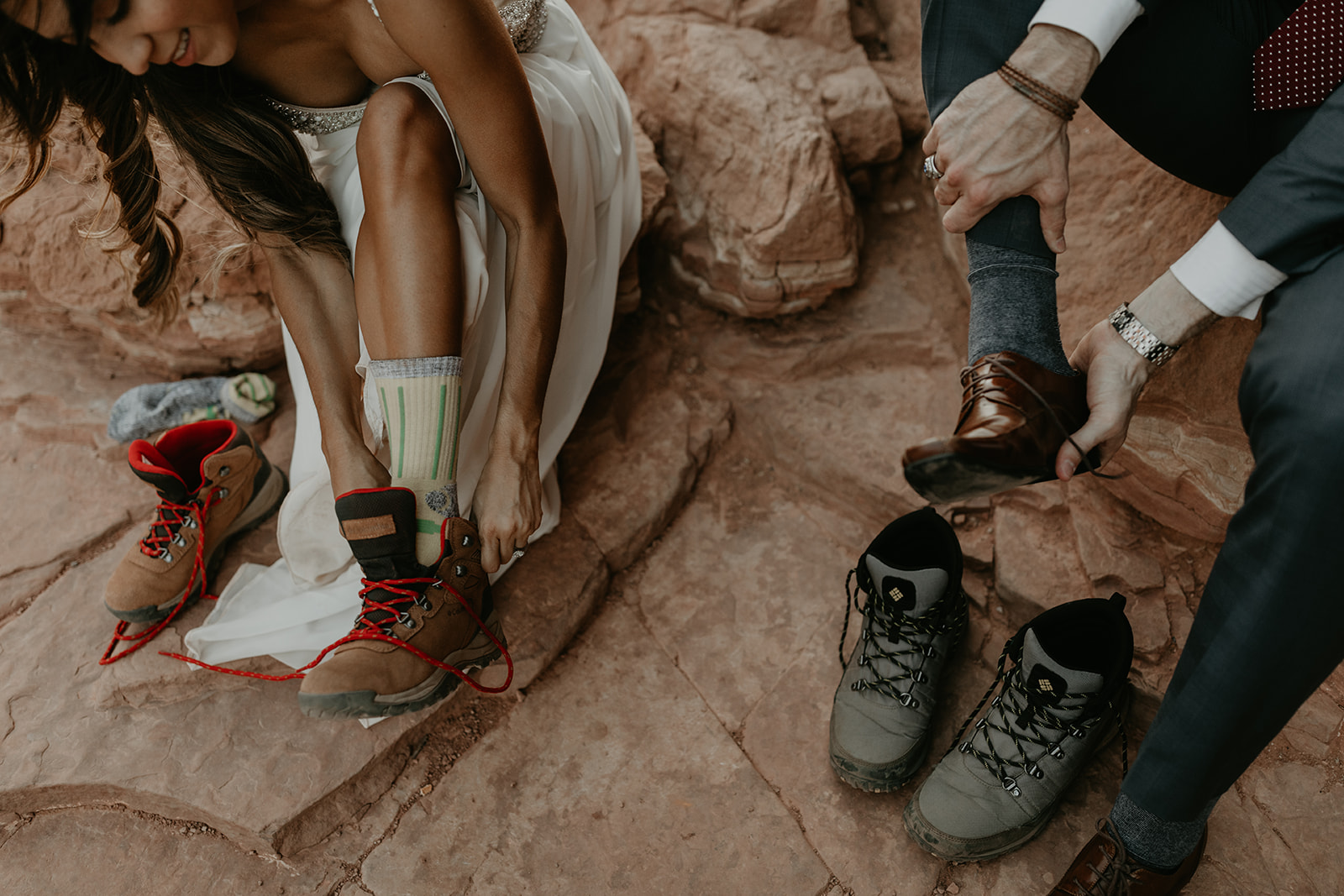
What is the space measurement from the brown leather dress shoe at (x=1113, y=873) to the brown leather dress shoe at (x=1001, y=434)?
0.54 meters

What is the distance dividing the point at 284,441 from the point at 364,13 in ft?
3.50

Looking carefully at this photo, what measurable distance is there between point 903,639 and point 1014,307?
580mm

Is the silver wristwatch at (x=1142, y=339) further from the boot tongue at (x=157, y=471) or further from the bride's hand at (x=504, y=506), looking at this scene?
the boot tongue at (x=157, y=471)

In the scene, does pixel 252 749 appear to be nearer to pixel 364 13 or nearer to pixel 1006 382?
pixel 364 13

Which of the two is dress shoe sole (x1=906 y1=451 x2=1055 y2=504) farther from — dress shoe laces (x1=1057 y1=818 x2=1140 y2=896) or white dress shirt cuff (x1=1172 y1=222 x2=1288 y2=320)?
dress shoe laces (x1=1057 y1=818 x2=1140 y2=896)

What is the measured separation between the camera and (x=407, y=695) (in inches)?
46.5

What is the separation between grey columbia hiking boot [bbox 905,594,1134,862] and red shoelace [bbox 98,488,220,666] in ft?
4.50

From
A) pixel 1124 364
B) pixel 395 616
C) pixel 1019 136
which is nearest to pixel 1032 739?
pixel 1124 364

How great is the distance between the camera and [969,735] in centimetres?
125

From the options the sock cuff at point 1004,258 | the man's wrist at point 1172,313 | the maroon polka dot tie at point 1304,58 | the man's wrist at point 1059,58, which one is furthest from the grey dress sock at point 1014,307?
the maroon polka dot tie at point 1304,58

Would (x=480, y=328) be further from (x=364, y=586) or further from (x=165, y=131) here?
(x=165, y=131)

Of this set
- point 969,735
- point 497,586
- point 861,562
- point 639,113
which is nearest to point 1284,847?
point 969,735

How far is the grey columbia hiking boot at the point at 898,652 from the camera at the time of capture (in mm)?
1239

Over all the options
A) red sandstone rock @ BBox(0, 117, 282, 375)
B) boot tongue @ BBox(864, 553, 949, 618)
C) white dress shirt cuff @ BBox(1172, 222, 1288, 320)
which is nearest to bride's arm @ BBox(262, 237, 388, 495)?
red sandstone rock @ BBox(0, 117, 282, 375)
